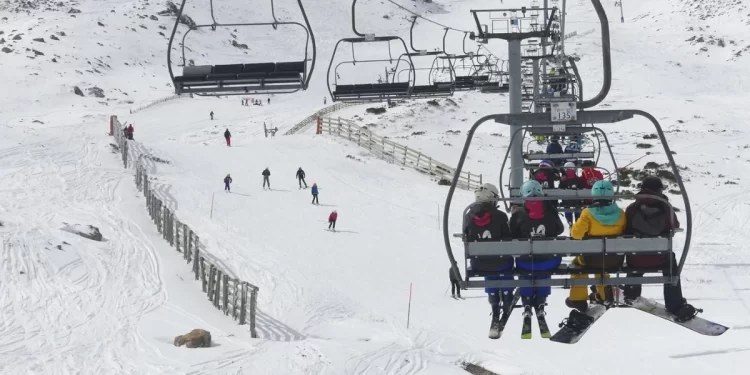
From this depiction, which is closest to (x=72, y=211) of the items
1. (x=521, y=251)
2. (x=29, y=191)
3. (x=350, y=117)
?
(x=29, y=191)

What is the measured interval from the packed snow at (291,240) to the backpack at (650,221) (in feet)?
25.2

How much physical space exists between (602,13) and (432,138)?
42424 mm

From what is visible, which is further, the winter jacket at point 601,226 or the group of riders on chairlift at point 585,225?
the winter jacket at point 601,226

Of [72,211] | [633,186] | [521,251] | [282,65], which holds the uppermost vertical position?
[282,65]

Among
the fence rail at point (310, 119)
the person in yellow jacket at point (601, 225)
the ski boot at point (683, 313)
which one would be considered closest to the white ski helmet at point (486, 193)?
the person in yellow jacket at point (601, 225)

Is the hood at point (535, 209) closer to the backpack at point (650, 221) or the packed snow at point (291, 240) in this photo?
the backpack at point (650, 221)

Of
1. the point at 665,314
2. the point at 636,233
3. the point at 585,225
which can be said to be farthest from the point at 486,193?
the point at 665,314

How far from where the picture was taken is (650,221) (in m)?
8.12

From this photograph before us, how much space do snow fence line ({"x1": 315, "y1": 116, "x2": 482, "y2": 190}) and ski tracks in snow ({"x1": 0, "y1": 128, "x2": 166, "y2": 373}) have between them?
49.8 ft

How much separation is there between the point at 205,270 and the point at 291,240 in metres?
5.34

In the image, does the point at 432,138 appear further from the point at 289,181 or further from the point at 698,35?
the point at 698,35

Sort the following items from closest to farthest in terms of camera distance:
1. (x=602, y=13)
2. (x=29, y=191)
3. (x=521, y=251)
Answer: (x=602, y=13) < (x=521, y=251) < (x=29, y=191)

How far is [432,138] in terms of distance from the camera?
4875 centimetres

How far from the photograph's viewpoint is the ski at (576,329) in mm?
8672
